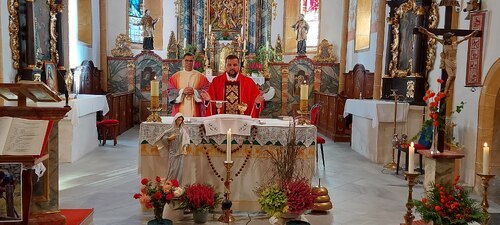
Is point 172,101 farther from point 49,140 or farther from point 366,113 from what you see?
Answer: point 366,113

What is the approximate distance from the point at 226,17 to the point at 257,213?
573 inches

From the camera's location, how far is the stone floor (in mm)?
5812

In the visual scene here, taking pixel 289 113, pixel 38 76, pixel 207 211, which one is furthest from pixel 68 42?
pixel 207 211

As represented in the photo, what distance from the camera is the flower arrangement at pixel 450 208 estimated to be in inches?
166

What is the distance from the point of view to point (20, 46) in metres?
9.62

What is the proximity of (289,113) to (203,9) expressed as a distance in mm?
5809

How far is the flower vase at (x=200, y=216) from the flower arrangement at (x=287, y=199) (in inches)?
36.0

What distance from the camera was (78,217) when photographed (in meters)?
4.88

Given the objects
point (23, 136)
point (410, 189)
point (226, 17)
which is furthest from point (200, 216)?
point (226, 17)

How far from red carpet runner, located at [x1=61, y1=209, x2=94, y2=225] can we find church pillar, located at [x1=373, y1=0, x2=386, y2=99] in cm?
921

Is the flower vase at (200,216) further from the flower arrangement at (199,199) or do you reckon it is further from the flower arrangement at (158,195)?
the flower arrangement at (158,195)

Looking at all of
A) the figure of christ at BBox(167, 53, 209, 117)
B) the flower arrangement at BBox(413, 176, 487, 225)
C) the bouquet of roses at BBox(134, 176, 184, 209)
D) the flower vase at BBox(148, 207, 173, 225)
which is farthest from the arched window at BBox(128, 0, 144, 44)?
the flower arrangement at BBox(413, 176, 487, 225)

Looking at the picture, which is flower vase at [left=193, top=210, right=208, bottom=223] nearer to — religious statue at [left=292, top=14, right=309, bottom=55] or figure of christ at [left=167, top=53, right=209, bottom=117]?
figure of christ at [left=167, top=53, right=209, bottom=117]

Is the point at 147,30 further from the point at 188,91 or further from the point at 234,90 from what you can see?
the point at 234,90
